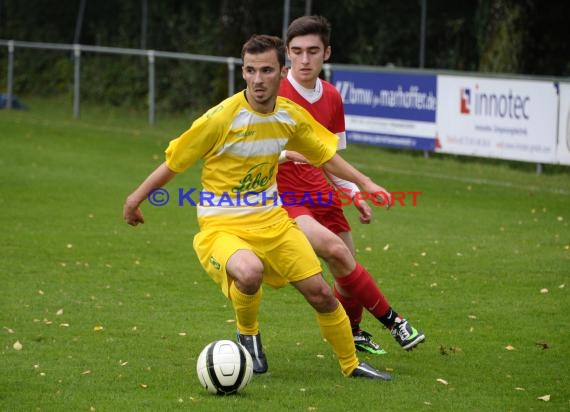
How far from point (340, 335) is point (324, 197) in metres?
1.19

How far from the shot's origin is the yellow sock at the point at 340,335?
7395 millimetres

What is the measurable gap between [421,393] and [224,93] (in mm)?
19827

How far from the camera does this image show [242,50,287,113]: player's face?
23.2 feet

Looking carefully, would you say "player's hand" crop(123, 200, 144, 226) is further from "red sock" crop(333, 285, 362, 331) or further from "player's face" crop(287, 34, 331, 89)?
"red sock" crop(333, 285, 362, 331)

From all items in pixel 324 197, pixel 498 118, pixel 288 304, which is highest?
pixel 324 197

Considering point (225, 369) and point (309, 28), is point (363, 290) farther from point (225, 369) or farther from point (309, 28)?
point (309, 28)

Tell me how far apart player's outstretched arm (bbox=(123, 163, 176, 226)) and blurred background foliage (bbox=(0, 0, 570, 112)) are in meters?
16.0

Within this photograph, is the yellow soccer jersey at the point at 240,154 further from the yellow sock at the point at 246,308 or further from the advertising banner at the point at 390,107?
the advertising banner at the point at 390,107

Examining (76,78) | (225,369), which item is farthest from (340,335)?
(76,78)

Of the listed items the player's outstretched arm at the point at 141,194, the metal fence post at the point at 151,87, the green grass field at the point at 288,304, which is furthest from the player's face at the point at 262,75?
the metal fence post at the point at 151,87

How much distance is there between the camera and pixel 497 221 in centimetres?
1475

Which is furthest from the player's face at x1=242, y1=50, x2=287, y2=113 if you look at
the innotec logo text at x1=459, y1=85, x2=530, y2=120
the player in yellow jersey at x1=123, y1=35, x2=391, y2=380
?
the innotec logo text at x1=459, y1=85, x2=530, y2=120

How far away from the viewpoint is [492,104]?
1808 cm

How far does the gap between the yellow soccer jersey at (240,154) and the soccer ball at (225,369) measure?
2.59ft
